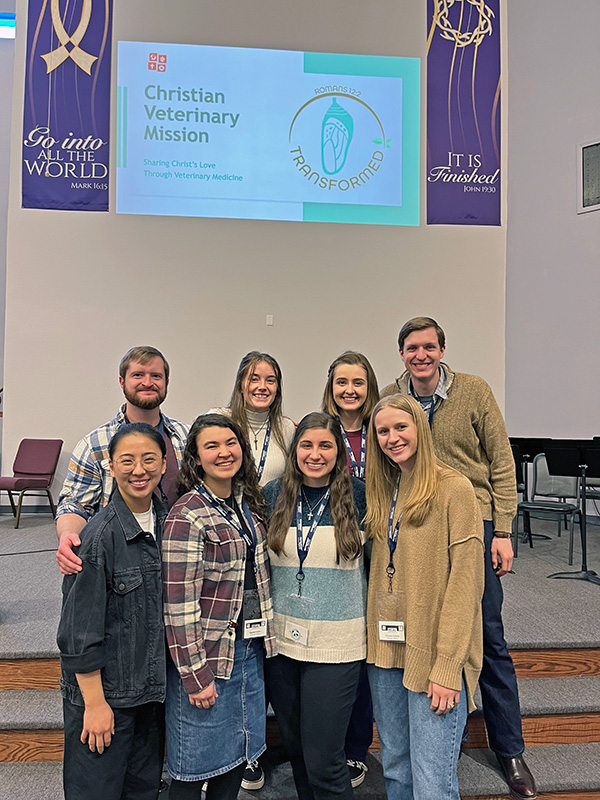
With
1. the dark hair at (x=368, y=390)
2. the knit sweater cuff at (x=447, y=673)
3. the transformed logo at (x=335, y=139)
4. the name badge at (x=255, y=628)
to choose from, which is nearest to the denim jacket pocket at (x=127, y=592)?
the name badge at (x=255, y=628)

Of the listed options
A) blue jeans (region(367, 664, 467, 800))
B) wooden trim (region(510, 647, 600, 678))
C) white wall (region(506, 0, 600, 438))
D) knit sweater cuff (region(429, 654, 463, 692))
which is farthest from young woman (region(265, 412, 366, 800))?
white wall (region(506, 0, 600, 438))

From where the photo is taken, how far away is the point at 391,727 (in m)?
1.75

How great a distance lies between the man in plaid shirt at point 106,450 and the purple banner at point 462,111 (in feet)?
15.8

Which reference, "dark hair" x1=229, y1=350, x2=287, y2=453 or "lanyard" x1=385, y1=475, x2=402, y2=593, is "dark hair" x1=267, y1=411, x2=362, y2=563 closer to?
"lanyard" x1=385, y1=475, x2=402, y2=593

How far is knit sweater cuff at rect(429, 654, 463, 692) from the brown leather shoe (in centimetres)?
86

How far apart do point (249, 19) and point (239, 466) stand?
5754 millimetres

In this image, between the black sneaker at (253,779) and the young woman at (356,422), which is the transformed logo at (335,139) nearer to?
the young woman at (356,422)

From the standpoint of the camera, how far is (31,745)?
238cm

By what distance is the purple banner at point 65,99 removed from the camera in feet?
19.0

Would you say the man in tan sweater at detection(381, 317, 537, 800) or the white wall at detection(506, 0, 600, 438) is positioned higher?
the white wall at detection(506, 0, 600, 438)

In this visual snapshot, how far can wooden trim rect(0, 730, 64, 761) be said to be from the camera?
2377 mm

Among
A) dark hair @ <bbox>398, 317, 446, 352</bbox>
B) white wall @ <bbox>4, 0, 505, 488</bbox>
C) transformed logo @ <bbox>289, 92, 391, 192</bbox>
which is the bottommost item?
dark hair @ <bbox>398, 317, 446, 352</bbox>

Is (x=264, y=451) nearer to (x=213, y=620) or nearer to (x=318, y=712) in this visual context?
(x=213, y=620)

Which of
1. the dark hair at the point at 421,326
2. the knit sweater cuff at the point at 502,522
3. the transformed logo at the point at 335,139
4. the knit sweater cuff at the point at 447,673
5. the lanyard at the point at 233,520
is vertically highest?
the transformed logo at the point at 335,139
